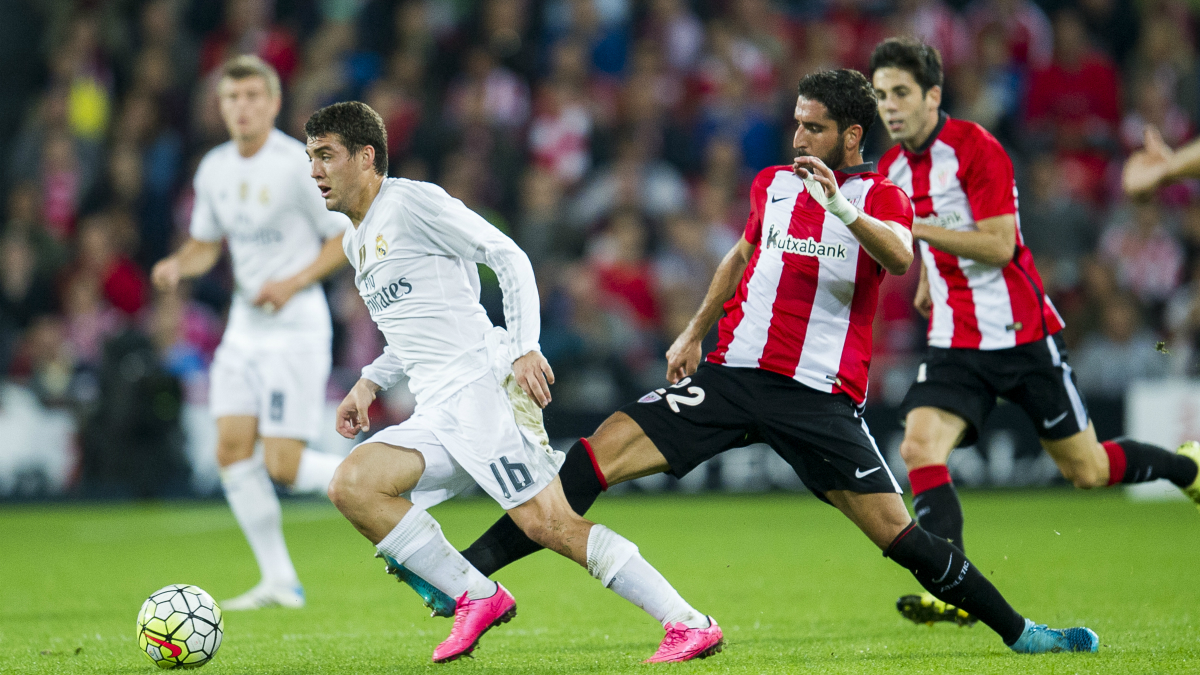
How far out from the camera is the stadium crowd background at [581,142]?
12984 mm

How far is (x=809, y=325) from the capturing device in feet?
16.3

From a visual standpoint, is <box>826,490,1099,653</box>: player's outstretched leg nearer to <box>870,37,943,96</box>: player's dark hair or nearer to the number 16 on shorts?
the number 16 on shorts

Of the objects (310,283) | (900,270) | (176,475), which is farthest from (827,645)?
(176,475)

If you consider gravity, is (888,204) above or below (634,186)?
above

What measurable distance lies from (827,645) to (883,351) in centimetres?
783

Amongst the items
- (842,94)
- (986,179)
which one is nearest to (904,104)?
(986,179)

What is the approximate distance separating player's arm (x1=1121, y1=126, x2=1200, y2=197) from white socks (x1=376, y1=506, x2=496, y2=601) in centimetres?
246

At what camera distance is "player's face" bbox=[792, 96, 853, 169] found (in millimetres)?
4762

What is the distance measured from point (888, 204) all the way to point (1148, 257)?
945 centimetres

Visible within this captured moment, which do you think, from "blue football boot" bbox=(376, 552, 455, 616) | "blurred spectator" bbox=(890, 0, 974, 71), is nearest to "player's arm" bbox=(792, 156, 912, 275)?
"blue football boot" bbox=(376, 552, 455, 616)

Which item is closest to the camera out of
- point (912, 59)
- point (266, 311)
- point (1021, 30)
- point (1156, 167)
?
point (1156, 167)

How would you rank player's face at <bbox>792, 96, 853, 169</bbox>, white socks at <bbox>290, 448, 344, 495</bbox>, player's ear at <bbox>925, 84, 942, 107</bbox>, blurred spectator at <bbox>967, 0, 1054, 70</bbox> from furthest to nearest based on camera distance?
blurred spectator at <bbox>967, 0, 1054, 70</bbox> < white socks at <bbox>290, 448, 344, 495</bbox> < player's ear at <bbox>925, 84, 942, 107</bbox> < player's face at <bbox>792, 96, 853, 169</bbox>

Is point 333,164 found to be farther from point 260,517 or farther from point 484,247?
point 260,517

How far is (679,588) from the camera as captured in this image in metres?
7.23
